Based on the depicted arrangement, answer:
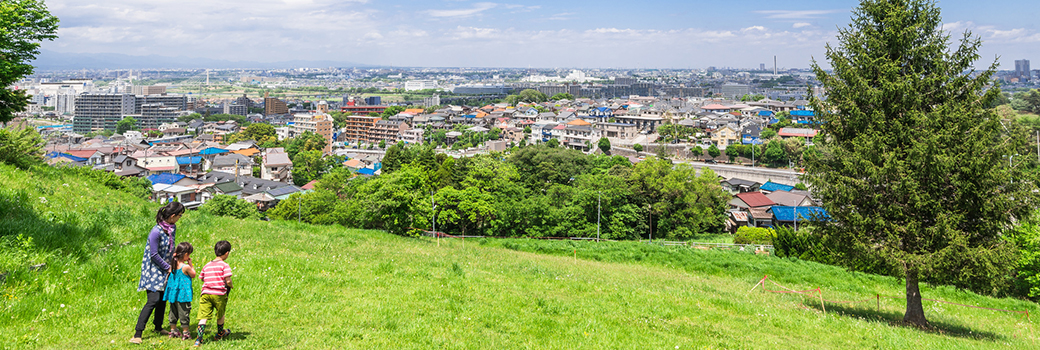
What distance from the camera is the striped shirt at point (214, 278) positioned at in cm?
486

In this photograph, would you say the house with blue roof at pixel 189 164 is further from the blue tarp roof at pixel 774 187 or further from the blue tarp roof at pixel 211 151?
the blue tarp roof at pixel 774 187

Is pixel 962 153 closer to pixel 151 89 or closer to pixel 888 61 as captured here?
pixel 888 61

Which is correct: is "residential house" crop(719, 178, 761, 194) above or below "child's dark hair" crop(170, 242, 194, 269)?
below

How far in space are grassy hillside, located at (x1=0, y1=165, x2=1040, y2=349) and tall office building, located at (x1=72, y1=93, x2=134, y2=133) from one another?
141696mm

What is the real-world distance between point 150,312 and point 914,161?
32.8ft

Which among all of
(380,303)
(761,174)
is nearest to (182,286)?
(380,303)

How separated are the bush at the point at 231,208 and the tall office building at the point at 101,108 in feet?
382

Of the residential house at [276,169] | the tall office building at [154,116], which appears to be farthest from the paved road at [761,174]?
the tall office building at [154,116]

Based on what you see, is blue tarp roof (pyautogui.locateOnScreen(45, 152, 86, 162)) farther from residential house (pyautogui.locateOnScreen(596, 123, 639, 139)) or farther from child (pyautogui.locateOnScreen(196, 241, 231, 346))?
child (pyautogui.locateOnScreen(196, 241, 231, 346))

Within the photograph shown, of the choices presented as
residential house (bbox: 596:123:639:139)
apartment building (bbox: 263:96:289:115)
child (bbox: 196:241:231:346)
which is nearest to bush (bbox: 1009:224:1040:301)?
child (bbox: 196:241:231:346)

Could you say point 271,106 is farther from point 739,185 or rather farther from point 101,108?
point 739,185

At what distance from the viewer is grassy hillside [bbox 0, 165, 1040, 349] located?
5516 mm

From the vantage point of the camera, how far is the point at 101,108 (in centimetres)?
12975

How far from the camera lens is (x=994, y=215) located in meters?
8.59
